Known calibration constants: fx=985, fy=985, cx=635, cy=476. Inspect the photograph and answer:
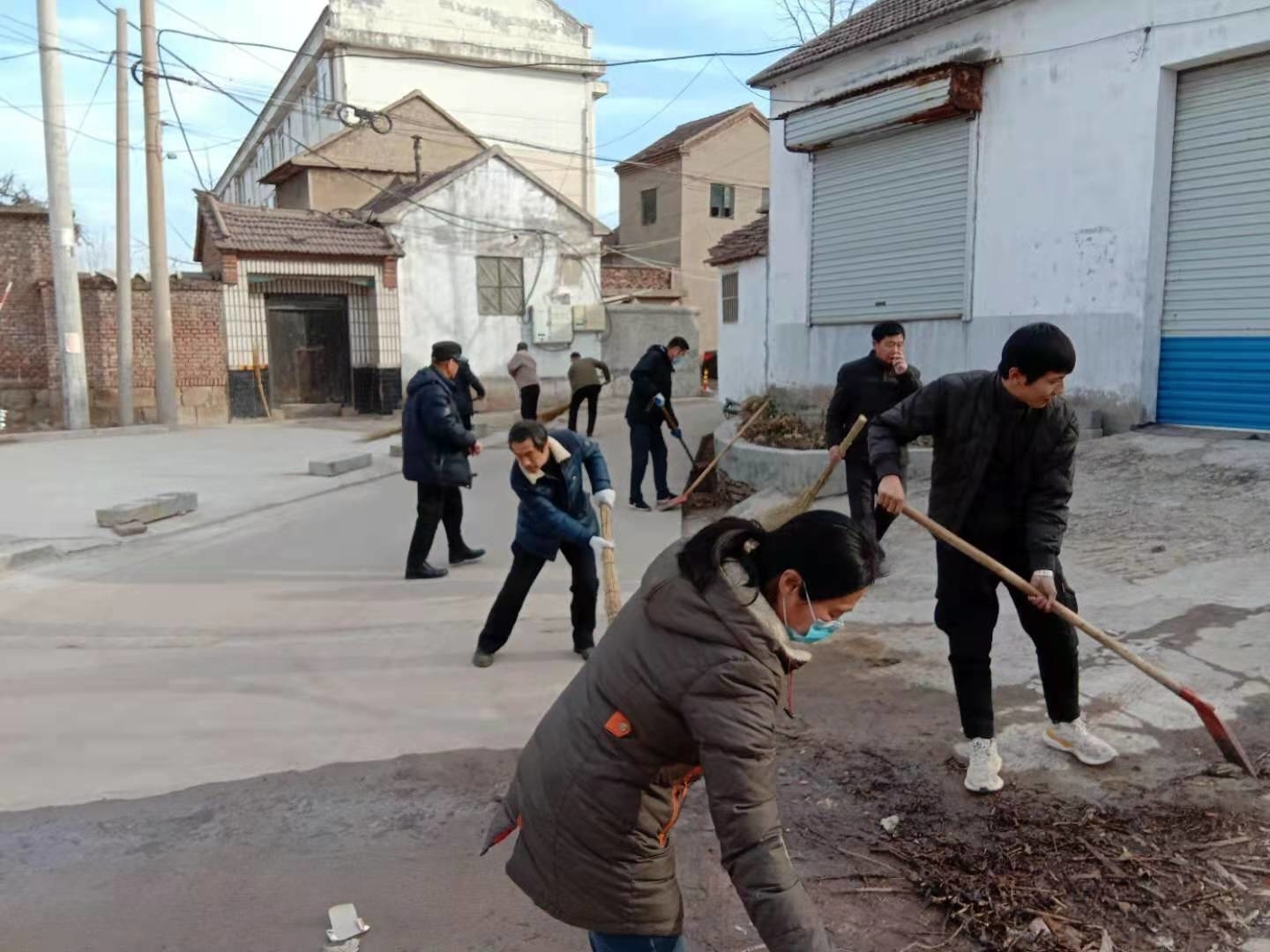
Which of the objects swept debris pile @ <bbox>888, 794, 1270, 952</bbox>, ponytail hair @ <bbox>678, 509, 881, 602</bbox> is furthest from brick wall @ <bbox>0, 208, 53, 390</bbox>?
Answer: ponytail hair @ <bbox>678, 509, 881, 602</bbox>

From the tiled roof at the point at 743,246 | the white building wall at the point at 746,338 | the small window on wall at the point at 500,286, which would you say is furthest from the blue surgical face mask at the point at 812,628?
the small window on wall at the point at 500,286

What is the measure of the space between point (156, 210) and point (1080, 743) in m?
17.2

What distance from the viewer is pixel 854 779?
3562 millimetres

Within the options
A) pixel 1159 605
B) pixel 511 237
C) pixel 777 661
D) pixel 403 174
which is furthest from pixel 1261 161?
pixel 403 174

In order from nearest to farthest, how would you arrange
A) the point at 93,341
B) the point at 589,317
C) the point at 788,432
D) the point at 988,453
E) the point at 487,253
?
the point at 988,453 < the point at 788,432 < the point at 93,341 < the point at 487,253 < the point at 589,317

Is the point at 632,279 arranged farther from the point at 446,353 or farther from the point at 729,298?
the point at 446,353

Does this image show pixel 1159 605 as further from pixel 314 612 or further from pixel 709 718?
pixel 314 612

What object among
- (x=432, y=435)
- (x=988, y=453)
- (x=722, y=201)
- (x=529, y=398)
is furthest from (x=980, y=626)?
(x=722, y=201)

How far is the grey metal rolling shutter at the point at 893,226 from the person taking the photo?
10.2 metres

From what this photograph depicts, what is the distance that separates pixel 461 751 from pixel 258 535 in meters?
5.04

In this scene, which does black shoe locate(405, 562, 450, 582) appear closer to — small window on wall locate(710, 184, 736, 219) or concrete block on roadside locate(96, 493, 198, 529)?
concrete block on roadside locate(96, 493, 198, 529)

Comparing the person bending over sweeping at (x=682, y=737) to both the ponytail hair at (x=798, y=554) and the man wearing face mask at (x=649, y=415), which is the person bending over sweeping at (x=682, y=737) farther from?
the man wearing face mask at (x=649, y=415)

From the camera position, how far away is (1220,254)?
8.02m

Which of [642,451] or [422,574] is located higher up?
[642,451]
